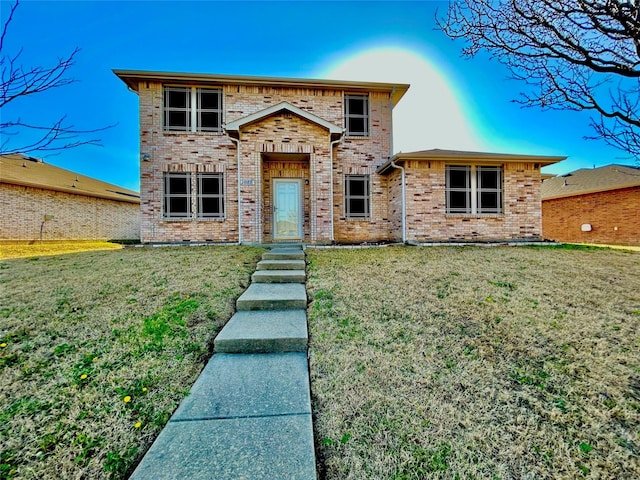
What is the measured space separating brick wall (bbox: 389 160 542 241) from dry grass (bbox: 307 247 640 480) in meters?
4.92

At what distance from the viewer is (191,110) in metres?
10.6

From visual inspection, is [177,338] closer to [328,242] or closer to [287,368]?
[287,368]

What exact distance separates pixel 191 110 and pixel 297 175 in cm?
455

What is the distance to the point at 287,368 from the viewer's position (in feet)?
8.94

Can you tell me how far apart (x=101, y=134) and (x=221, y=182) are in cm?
692

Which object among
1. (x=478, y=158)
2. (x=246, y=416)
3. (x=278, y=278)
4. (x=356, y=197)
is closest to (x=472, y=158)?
(x=478, y=158)

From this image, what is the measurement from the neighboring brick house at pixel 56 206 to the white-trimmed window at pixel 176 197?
6943mm

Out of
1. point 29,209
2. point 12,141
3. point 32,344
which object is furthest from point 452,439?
point 29,209

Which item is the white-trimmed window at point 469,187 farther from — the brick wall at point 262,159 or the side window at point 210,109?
the side window at point 210,109

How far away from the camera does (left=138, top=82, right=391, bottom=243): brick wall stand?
979 centimetres

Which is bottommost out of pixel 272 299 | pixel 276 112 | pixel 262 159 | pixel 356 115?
pixel 272 299

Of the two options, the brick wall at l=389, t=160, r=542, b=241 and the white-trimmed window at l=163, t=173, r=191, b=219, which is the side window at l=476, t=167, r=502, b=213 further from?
the white-trimmed window at l=163, t=173, r=191, b=219

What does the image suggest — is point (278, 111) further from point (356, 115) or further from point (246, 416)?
point (246, 416)

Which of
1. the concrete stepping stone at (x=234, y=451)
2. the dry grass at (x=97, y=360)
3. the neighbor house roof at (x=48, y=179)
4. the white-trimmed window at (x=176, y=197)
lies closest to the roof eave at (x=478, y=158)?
the dry grass at (x=97, y=360)
